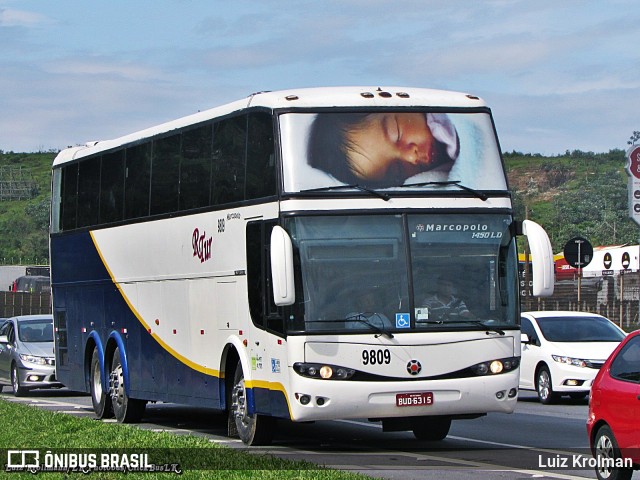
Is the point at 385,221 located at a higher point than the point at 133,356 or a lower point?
higher

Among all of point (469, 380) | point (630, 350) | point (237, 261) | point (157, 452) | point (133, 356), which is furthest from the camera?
point (133, 356)

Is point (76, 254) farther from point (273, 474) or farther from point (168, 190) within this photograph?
point (273, 474)

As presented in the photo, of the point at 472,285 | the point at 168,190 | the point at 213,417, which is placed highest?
the point at 168,190

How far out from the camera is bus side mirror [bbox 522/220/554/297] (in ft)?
49.8

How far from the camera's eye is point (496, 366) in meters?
15.6

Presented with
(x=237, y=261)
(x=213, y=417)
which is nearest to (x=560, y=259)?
(x=213, y=417)

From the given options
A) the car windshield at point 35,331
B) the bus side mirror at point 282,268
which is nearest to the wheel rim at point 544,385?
the car windshield at point 35,331

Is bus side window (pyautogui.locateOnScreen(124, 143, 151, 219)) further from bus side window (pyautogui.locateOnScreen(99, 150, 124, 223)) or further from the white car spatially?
the white car

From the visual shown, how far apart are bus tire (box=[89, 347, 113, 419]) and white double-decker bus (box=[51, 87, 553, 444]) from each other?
4.34 m

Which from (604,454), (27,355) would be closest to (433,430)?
(604,454)

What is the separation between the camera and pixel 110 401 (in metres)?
22.1

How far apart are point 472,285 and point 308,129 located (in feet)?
7.97

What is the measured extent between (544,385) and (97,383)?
7.84 metres

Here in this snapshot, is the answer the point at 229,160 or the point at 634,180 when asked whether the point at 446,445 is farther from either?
the point at 634,180
